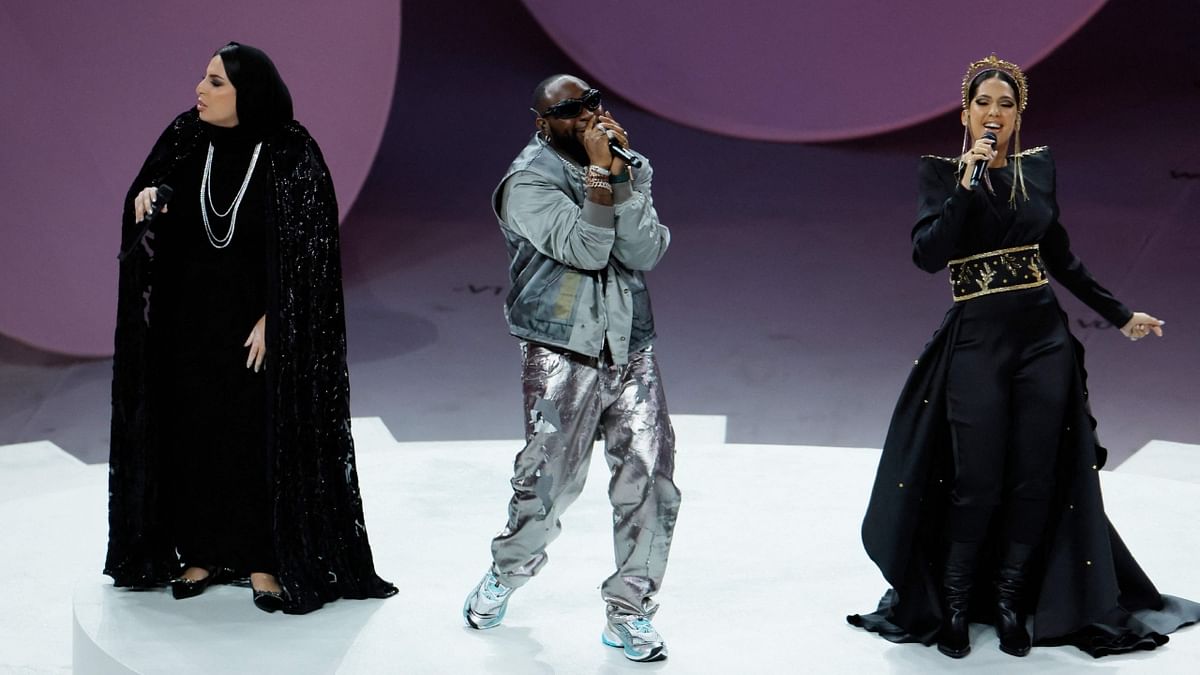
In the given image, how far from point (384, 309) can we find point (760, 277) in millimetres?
2085

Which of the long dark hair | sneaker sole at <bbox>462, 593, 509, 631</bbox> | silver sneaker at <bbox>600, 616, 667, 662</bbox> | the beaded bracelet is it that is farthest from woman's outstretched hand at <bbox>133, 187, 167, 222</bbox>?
silver sneaker at <bbox>600, 616, 667, 662</bbox>

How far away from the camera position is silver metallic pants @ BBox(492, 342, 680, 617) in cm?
326

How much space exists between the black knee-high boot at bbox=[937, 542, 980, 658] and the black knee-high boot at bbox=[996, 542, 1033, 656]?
76mm

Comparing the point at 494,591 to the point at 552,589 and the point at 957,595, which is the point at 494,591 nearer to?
the point at 552,589

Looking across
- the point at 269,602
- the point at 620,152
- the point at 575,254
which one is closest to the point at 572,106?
the point at 620,152

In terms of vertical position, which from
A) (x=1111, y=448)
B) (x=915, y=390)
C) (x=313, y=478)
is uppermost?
(x=915, y=390)

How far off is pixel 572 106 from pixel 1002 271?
1.13 meters

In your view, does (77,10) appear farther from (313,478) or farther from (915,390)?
(915,390)

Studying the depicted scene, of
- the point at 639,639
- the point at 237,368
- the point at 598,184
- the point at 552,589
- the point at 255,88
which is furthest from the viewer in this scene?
the point at 552,589

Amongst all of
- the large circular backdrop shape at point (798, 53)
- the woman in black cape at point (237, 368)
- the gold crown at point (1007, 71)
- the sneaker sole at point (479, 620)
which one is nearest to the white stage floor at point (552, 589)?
the sneaker sole at point (479, 620)

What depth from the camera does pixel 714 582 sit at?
3.85 metres

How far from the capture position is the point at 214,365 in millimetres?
3672

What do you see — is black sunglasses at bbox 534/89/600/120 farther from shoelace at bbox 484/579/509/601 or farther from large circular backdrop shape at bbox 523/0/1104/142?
large circular backdrop shape at bbox 523/0/1104/142

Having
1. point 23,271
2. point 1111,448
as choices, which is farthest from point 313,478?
point 1111,448
